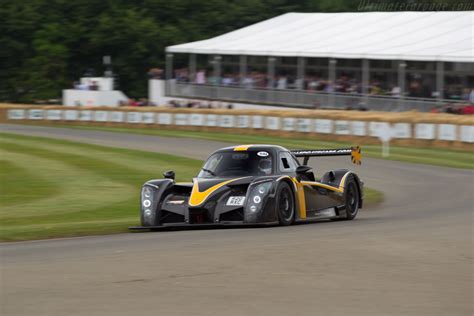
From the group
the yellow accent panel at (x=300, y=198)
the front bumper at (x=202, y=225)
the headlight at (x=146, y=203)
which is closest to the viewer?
the front bumper at (x=202, y=225)

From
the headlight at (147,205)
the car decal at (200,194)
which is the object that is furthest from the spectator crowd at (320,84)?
the headlight at (147,205)

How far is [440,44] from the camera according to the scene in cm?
4800

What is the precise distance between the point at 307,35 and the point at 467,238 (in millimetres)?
44299

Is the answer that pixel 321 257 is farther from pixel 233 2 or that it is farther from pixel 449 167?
pixel 233 2

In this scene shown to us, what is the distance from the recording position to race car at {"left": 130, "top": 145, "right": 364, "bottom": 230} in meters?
15.7

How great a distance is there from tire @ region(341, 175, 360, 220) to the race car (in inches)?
3.0

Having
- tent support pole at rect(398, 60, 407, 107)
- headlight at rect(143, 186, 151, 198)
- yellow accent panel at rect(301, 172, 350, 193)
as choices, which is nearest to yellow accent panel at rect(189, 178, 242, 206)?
headlight at rect(143, 186, 151, 198)

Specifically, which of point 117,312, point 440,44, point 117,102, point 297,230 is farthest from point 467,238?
point 117,102

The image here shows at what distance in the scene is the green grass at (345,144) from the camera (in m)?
33.5

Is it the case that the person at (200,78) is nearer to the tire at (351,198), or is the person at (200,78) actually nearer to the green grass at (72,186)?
the green grass at (72,186)

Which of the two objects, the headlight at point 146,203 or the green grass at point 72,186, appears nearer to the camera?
the headlight at point 146,203

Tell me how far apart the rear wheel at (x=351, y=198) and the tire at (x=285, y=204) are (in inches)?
77.1

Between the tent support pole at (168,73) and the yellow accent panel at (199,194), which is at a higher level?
the tent support pole at (168,73)

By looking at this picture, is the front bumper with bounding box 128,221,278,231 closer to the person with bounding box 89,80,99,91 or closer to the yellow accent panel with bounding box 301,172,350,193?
the yellow accent panel with bounding box 301,172,350,193
